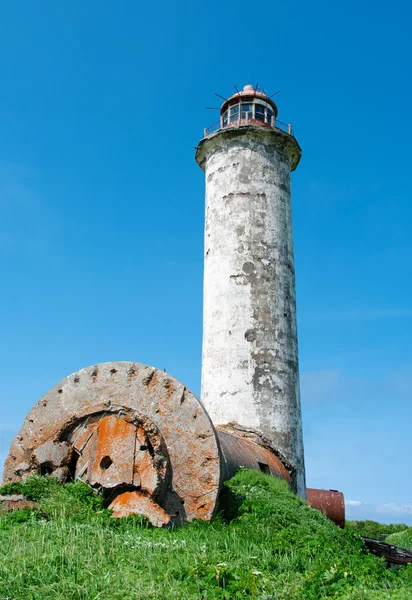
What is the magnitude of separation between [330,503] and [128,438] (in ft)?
25.0

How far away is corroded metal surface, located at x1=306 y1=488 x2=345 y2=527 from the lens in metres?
13.1

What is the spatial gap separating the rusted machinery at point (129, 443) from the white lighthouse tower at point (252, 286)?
5.10 metres

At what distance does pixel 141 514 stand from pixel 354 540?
2.66 metres

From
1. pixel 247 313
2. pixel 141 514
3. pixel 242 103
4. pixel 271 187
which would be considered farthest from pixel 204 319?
pixel 141 514

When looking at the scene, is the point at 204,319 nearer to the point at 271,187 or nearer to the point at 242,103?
the point at 271,187

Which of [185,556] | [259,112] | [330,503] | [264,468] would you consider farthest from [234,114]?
[185,556]

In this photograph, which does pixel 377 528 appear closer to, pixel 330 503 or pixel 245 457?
pixel 330 503

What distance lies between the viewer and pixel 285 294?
14477 millimetres

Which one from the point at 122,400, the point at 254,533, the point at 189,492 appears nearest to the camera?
the point at 254,533

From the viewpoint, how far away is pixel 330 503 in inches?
524

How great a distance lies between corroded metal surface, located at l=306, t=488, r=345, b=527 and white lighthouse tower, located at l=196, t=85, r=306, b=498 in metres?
0.30

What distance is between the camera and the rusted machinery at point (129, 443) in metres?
7.03

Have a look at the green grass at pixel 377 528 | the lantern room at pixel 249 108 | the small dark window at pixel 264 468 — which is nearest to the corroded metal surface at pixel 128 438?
the small dark window at pixel 264 468

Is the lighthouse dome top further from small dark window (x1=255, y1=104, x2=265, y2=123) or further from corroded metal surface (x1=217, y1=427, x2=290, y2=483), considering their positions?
corroded metal surface (x1=217, y1=427, x2=290, y2=483)
